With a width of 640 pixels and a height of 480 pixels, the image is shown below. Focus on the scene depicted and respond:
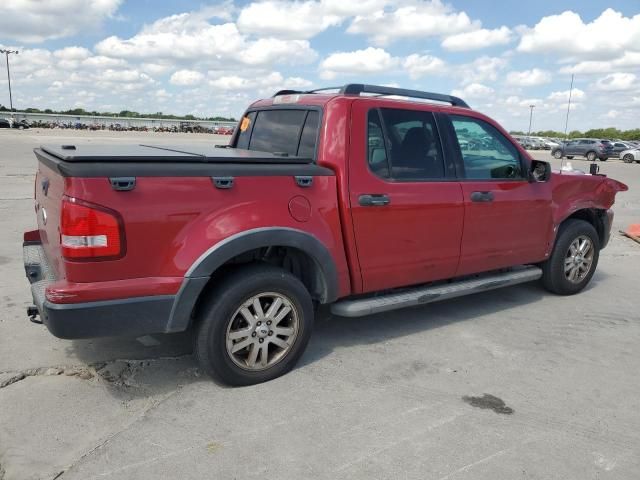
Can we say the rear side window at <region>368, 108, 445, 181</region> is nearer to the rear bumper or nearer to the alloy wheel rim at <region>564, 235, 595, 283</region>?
the rear bumper

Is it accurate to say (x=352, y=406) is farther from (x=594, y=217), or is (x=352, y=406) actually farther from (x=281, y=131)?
(x=594, y=217)

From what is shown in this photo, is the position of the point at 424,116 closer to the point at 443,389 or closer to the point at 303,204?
the point at 303,204

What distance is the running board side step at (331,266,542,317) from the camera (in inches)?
151

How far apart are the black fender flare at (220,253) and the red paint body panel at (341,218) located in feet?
0.14

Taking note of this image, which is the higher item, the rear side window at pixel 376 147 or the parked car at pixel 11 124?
the parked car at pixel 11 124

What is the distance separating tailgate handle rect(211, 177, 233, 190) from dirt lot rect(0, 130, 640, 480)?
1278 mm

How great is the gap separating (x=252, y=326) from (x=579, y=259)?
3735mm

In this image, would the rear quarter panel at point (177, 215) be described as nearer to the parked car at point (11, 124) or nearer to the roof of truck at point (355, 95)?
the roof of truck at point (355, 95)

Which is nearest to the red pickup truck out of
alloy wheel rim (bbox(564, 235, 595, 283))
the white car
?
alloy wheel rim (bbox(564, 235, 595, 283))

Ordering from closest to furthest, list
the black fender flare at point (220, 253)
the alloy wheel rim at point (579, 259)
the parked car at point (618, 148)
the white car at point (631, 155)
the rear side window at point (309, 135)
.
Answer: the black fender flare at point (220, 253) < the rear side window at point (309, 135) < the alloy wheel rim at point (579, 259) < the white car at point (631, 155) < the parked car at point (618, 148)

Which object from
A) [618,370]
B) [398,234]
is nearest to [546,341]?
[618,370]

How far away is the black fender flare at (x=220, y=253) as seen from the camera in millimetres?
3080

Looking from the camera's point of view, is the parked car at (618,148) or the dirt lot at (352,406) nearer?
the dirt lot at (352,406)

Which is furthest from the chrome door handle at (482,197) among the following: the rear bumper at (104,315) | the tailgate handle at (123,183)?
the tailgate handle at (123,183)
